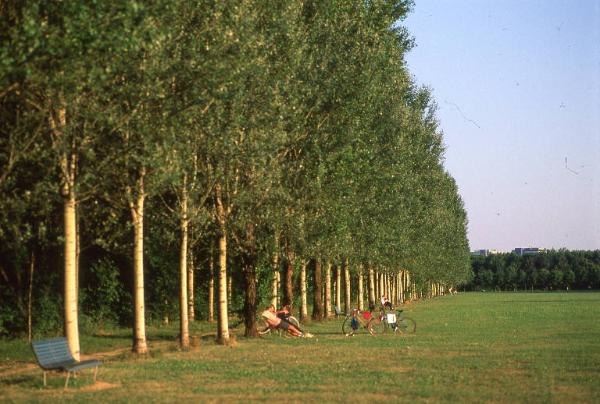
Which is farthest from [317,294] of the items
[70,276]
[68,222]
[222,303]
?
[68,222]

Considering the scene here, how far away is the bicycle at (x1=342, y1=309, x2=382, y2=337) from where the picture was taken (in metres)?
41.1

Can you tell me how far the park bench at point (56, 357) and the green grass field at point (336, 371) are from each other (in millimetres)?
470

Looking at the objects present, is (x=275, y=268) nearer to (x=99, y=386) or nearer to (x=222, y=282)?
(x=222, y=282)

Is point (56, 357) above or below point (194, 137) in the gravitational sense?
below

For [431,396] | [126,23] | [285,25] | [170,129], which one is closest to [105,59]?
[126,23]

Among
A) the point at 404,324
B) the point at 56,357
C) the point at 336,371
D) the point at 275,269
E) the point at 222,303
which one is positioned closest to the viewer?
the point at 56,357

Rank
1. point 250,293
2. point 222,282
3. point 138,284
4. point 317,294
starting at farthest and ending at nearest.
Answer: point 317,294, point 250,293, point 222,282, point 138,284

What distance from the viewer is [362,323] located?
42312 millimetres

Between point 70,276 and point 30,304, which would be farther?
point 30,304

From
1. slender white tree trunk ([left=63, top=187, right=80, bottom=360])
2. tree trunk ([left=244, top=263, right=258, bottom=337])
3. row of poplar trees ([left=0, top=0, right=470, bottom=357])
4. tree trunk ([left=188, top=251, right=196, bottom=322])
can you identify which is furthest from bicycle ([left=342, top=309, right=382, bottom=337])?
slender white tree trunk ([left=63, top=187, right=80, bottom=360])

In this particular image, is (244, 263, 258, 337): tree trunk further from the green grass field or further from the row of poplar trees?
the green grass field

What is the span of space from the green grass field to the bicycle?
8.49 ft

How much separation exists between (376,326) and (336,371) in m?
19.6

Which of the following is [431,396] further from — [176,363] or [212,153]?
[212,153]
